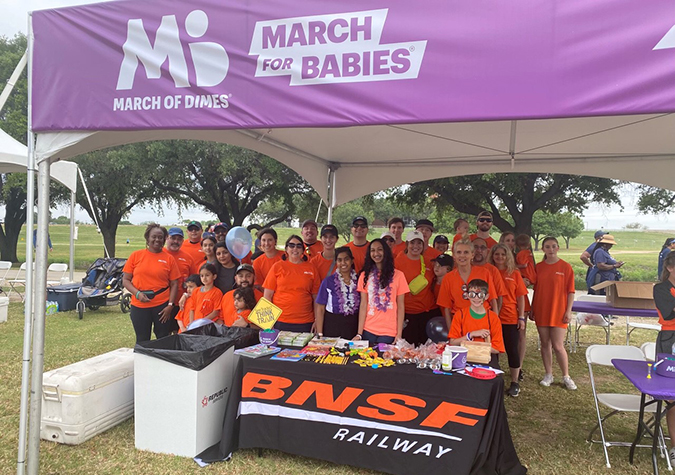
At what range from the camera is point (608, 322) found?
5391 millimetres

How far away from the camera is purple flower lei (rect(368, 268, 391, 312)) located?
3299 millimetres

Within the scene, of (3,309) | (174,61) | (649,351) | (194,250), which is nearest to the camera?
(174,61)

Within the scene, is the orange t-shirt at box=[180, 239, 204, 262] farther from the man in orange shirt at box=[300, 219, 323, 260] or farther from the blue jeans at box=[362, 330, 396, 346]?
the blue jeans at box=[362, 330, 396, 346]

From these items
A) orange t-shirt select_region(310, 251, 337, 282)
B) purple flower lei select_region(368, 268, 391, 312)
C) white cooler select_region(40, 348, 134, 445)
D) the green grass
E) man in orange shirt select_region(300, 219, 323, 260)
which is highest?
man in orange shirt select_region(300, 219, 323, 260)

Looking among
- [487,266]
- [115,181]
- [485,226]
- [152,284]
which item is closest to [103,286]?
[152,284]

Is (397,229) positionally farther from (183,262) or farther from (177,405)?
(177,405)

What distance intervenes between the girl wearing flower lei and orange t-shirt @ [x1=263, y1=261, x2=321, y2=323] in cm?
14

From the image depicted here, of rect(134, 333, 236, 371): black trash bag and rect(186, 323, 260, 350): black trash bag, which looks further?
rect(186, 323, 260, 350): black trash bag

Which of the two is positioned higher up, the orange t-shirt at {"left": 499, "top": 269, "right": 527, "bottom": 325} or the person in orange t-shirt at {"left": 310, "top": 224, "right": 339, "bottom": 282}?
the person in orange t-shirt at {"left": 310, "top": 224, "right": 339, "bottom": 282}

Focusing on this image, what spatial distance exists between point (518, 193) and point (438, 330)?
10314mm

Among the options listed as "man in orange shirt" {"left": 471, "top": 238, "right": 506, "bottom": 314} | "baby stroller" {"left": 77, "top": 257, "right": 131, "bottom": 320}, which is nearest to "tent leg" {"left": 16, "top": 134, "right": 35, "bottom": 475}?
"man in orange shirt" {"left": 471, "top": 238, "right": 506, "bottom": 314}

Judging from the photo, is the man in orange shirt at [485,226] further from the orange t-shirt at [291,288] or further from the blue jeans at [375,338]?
the orange t-shirt at [291,288]

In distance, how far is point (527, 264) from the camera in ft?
15.0

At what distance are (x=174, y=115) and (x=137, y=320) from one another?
7.84 feet
